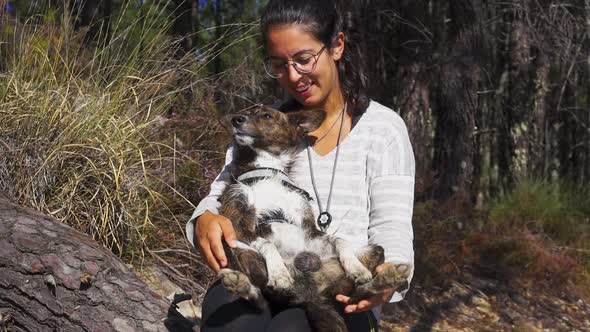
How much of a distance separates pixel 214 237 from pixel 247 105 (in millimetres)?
3032

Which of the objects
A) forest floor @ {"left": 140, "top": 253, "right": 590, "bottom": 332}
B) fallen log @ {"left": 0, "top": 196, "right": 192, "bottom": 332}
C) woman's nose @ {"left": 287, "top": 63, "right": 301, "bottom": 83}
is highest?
woman's nose @ {"left": 287, "top": 63, "right": 301, "bottom": 83}

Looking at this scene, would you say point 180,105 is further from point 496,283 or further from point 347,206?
point 496,283

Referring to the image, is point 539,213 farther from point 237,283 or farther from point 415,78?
point 237,283

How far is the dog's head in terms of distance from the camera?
314 cm

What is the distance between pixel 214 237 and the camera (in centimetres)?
264

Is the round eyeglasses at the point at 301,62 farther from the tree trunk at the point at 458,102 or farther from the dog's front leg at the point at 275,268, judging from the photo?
the tree trunk at the point at 458,102

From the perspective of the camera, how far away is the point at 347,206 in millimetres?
2992

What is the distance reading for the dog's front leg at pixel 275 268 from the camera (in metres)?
2.58

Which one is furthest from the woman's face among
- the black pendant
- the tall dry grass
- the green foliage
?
the green foliage

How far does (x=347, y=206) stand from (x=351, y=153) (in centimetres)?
23

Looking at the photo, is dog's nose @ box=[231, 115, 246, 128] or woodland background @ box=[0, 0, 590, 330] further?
woodland background @ box=[0, 0, 590, 330]

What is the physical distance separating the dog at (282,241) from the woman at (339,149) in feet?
Result: 0.26

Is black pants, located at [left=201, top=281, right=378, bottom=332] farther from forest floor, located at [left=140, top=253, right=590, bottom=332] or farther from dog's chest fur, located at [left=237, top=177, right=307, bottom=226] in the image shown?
forest floor, located at [left=140, top=253, right=590, bottom=332]

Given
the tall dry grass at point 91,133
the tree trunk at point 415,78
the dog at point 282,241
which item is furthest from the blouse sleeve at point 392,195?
the tree trunk at point 415,78
